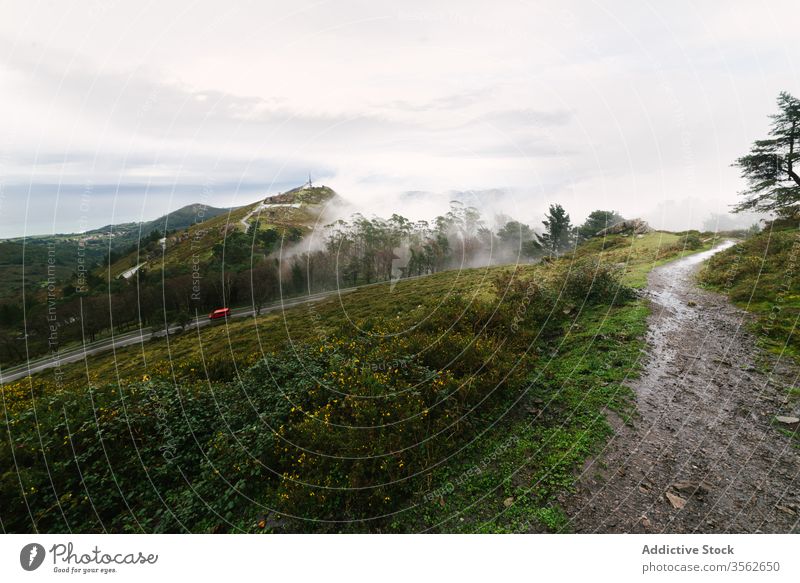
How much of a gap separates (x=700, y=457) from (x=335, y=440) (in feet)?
25.9

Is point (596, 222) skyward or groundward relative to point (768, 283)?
skyward

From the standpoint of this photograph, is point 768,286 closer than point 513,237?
Yes

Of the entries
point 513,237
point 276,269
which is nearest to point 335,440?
point 276,269

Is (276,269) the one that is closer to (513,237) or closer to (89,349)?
(89,349)

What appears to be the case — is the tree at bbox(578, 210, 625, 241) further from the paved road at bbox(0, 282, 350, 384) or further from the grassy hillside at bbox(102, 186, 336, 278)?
the grassy hillside at bbox(102, 186, 336, 278)

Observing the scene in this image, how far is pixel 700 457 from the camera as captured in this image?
6.43m

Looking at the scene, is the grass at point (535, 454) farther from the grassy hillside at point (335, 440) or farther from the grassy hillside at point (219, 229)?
the grassy hillside at point (219, 229)

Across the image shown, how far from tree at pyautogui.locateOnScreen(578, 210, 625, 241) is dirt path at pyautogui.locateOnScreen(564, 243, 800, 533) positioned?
81609 millimetres

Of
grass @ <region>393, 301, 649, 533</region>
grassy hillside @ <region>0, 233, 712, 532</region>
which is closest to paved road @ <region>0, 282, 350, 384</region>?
grassy hillside @ <region>0, 233, 712, 532</region>

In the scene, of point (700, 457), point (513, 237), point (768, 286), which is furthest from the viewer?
point (513, 237)

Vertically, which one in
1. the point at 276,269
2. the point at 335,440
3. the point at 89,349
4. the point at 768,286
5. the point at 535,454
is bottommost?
the point at 89,349

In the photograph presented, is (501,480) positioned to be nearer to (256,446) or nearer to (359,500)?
(359,500)

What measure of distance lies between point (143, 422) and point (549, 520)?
1031 cm

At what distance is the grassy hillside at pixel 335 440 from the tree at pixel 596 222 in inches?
3259
